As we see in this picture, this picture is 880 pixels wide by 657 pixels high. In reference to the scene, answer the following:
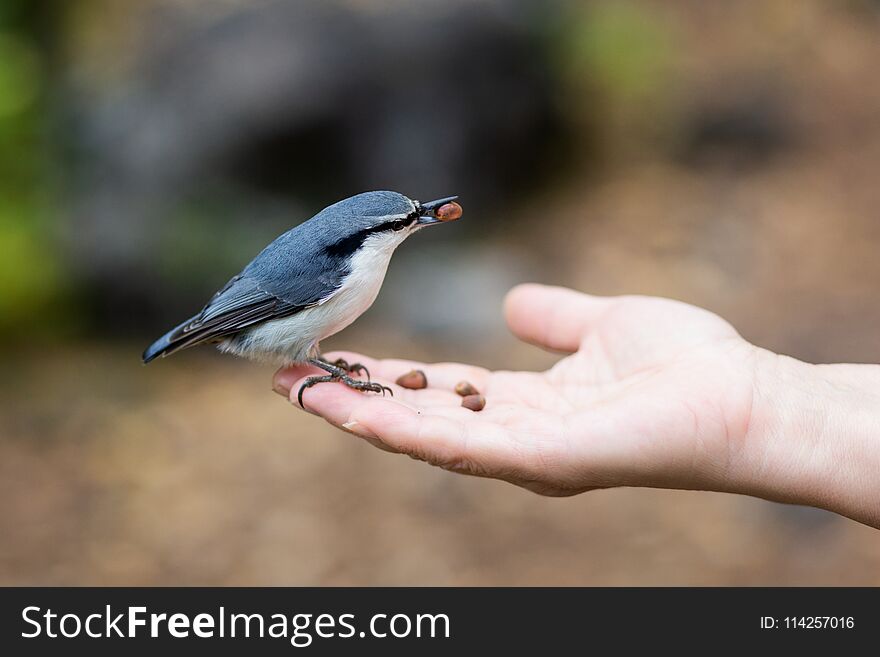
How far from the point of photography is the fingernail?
2.11 meters

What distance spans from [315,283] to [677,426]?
99cm

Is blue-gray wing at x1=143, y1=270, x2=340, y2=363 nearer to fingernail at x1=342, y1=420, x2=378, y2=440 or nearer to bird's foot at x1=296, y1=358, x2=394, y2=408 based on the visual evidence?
bird's foot at x1=296, y1=358, x2=394, y2=408

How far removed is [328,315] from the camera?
95.3 inches

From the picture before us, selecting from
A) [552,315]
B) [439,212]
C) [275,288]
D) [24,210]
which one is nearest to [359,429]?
[275,288]

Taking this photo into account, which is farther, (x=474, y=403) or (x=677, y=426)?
(x=474, y=403)

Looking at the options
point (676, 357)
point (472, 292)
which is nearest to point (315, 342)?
point (676, 357)

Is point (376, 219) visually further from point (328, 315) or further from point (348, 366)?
point (348, 366)

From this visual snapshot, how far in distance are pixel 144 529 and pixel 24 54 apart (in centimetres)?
294

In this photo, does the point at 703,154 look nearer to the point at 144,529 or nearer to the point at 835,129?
the point at 835,129

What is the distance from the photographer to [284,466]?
4500mm

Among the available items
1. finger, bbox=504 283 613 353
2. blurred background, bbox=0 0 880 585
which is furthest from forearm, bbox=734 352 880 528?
blurred background, bbox=0 0 880 585

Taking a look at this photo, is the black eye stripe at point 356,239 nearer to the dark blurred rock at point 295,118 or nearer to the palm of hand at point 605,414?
the palm of hand at point 605,414

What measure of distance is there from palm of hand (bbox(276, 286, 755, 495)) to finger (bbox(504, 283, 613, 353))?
140 millimetres

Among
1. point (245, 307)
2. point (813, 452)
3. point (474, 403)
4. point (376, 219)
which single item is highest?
point (376, 219)
